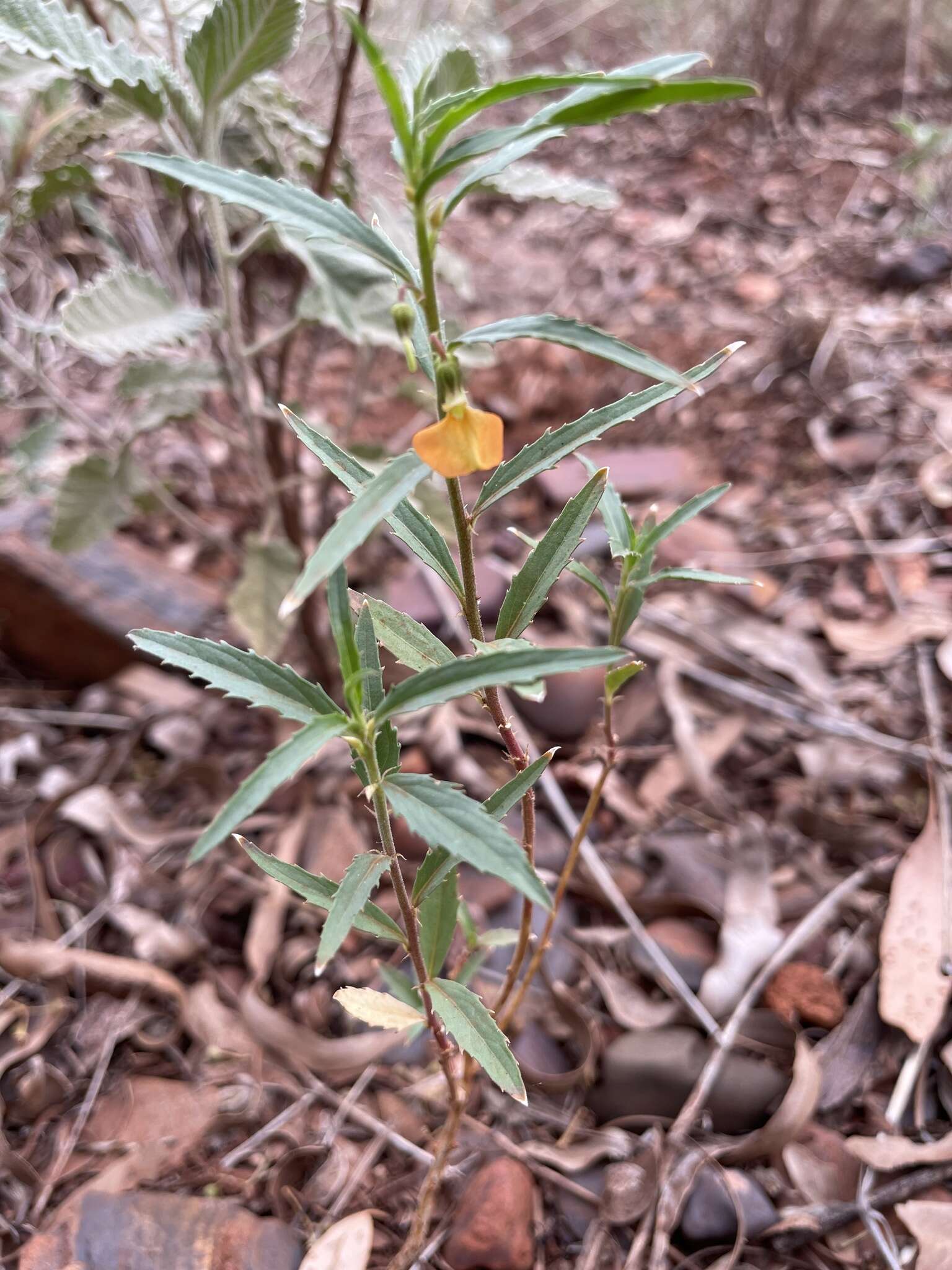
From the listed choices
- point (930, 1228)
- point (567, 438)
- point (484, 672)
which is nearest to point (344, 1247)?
point (930, 1228)

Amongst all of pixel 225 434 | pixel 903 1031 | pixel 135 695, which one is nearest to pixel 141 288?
pixel 225 434

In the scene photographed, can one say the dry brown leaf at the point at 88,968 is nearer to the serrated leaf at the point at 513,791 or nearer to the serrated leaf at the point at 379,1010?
the serrated leaf at the point at 379,1010

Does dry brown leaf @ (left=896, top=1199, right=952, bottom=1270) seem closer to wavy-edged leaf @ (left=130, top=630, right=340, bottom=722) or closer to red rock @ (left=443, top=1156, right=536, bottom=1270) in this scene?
red rock @ (left=443, top=1156, right=536, bottom=1270)

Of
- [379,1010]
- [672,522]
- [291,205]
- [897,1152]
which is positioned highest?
[291,205]

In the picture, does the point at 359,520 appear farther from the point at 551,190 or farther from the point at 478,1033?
the point at 551,190

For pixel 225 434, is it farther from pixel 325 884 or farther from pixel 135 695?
pixel 325 884
